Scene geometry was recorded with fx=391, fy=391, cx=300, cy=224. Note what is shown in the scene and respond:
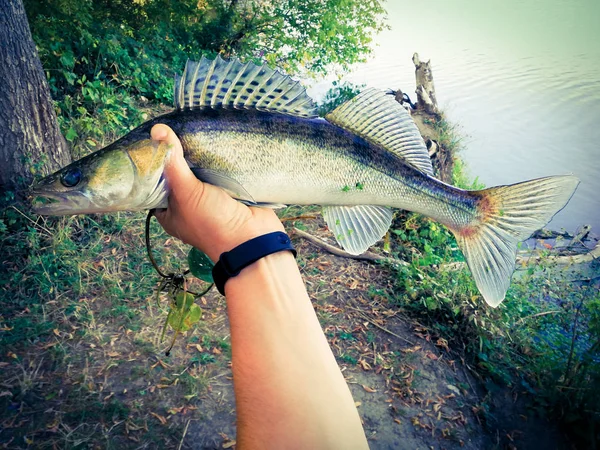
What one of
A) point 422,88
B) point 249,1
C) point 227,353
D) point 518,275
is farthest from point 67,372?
point 249,1

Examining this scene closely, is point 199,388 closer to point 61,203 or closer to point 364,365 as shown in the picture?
point 364,365

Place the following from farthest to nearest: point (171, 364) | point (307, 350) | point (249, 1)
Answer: point (249, 1), point (171, 364), point (307, 350)

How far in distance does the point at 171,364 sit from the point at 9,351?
1.16m

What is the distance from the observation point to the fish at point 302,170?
6.07 ft

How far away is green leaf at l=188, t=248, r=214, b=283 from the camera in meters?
1.97

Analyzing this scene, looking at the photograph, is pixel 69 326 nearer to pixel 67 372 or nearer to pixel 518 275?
pixel 67 372

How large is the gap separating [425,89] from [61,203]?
Result: 665 centimetres

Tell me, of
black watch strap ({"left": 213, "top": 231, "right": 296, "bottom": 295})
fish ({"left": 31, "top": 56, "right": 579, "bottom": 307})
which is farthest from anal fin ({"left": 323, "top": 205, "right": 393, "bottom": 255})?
black watch strap ({"left": 213, "top": 231, "right": 296, "bottom": 295})

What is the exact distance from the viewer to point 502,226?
203 centimetres

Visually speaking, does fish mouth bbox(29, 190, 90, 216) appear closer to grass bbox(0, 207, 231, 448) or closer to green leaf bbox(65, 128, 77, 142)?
grass bbox(0, 207, 231, 448)

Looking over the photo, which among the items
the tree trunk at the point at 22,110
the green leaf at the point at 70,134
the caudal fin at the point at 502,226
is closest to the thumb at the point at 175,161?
the caudal fin at the point at 502,226

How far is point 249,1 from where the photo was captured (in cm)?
773

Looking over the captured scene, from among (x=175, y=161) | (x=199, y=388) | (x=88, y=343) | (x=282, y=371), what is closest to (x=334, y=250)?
(x=199, y=388)

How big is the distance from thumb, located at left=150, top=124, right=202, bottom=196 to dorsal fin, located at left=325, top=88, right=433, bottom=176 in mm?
771
